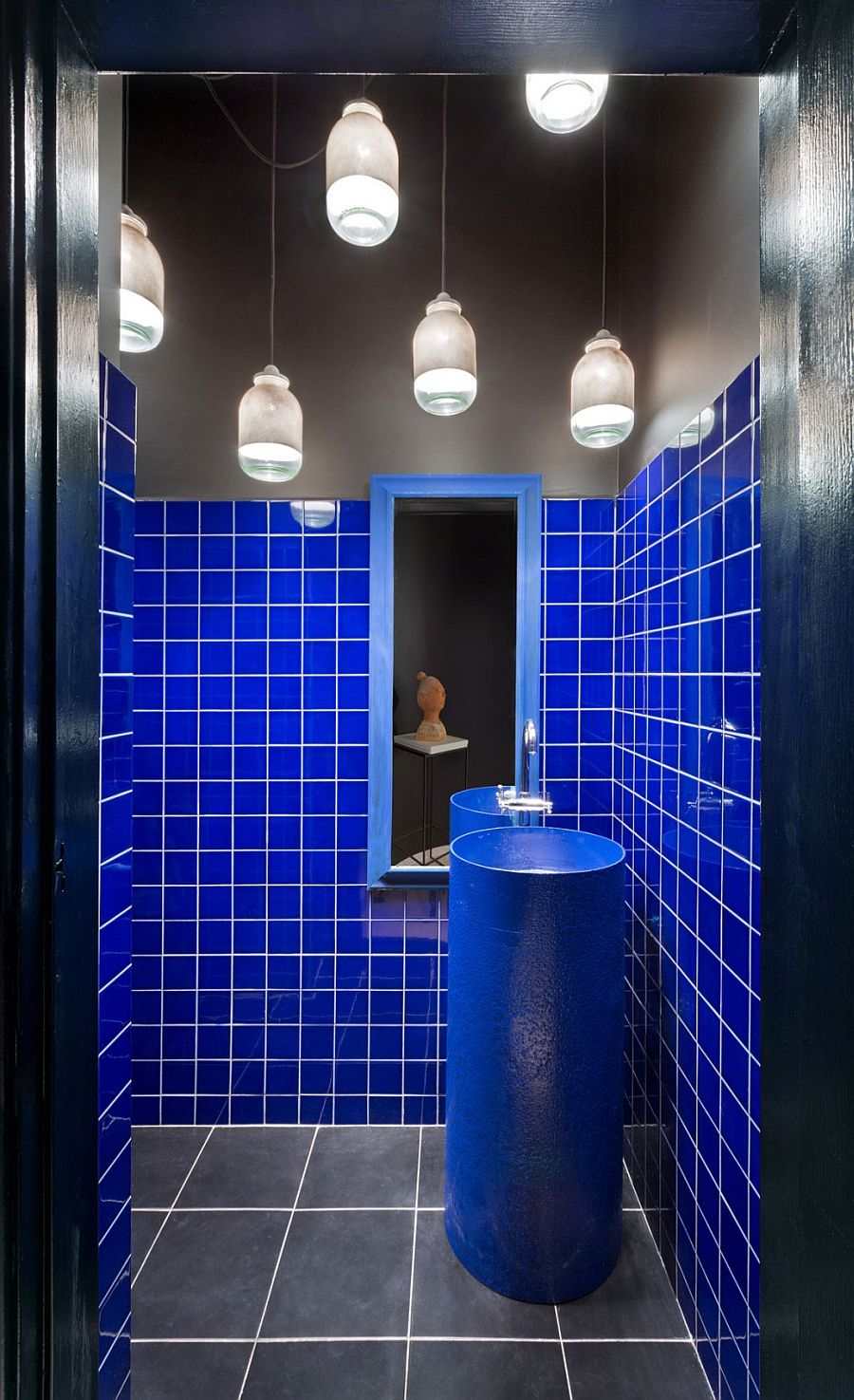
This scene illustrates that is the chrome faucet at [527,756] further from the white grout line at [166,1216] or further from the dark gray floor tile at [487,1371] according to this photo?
the white grout line at [166,1216]

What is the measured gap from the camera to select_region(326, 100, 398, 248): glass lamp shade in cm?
139

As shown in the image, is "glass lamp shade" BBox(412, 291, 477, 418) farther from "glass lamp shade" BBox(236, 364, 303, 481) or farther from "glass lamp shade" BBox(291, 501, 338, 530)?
"glass lamp shade" BBox(291, 501, 338, 530)

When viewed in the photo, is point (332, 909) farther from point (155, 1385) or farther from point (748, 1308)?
point (748, 1308)

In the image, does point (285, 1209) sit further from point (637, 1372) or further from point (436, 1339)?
point (637, 1372)

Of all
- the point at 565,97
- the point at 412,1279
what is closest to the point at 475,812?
the point at 412,1279

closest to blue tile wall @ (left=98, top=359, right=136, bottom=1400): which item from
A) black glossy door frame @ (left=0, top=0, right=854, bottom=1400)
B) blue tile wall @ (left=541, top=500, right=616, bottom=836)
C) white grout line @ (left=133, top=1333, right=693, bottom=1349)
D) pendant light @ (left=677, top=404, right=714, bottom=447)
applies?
black glossy door frame @ (left=0, top=0, right=854, bottom=1400)

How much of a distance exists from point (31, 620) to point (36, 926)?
0.29 metres

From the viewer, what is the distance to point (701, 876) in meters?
1.50

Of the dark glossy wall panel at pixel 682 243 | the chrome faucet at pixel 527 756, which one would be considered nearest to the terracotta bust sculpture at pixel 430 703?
the chrome faucet at pixel 527 756

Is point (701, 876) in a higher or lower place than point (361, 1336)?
higher

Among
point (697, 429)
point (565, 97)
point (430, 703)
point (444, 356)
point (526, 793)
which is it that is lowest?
point (526, 793)

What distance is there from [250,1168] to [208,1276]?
41cm

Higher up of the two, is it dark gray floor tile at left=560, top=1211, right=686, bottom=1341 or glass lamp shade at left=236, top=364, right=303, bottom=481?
glass lamp shade at left=236, top=364, right=303, bottom=481

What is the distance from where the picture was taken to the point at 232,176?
2.38m
